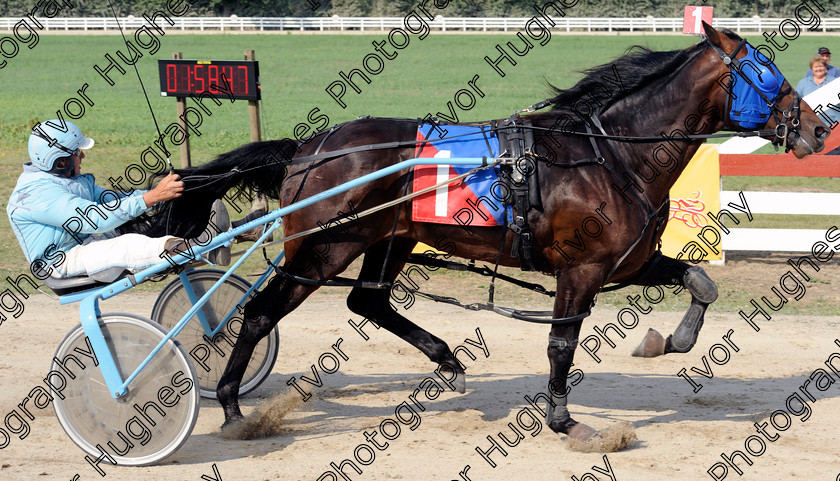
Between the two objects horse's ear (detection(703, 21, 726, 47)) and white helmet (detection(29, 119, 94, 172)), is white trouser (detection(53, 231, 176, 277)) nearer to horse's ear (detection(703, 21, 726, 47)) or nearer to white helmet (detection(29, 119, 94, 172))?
white helmet (detection(29, 119, 94, 172))

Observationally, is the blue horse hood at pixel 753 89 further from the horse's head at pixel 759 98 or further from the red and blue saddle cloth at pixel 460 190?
the red and blue saddle cloth at pixel 460 190

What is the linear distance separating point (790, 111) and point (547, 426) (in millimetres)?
2238

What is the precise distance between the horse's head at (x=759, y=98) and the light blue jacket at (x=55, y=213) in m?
3.17

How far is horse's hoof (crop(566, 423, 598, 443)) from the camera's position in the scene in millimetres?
4758

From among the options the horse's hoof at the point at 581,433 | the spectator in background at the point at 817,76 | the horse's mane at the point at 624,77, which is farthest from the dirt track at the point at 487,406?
the spectator in background at the point at 817,76

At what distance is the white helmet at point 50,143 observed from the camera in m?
4.59

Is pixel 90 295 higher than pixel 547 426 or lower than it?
higher

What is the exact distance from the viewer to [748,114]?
474cm

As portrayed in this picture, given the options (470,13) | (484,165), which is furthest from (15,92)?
(470,13)

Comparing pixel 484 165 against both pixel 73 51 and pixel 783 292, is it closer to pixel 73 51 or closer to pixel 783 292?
pixel 783 292

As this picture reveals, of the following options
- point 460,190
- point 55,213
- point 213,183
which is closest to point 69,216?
point 55,213

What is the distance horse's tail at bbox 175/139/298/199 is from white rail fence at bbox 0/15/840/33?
35110 mm

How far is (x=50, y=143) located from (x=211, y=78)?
5222 millimetres

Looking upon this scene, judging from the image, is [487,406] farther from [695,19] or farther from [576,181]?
[695,19]
